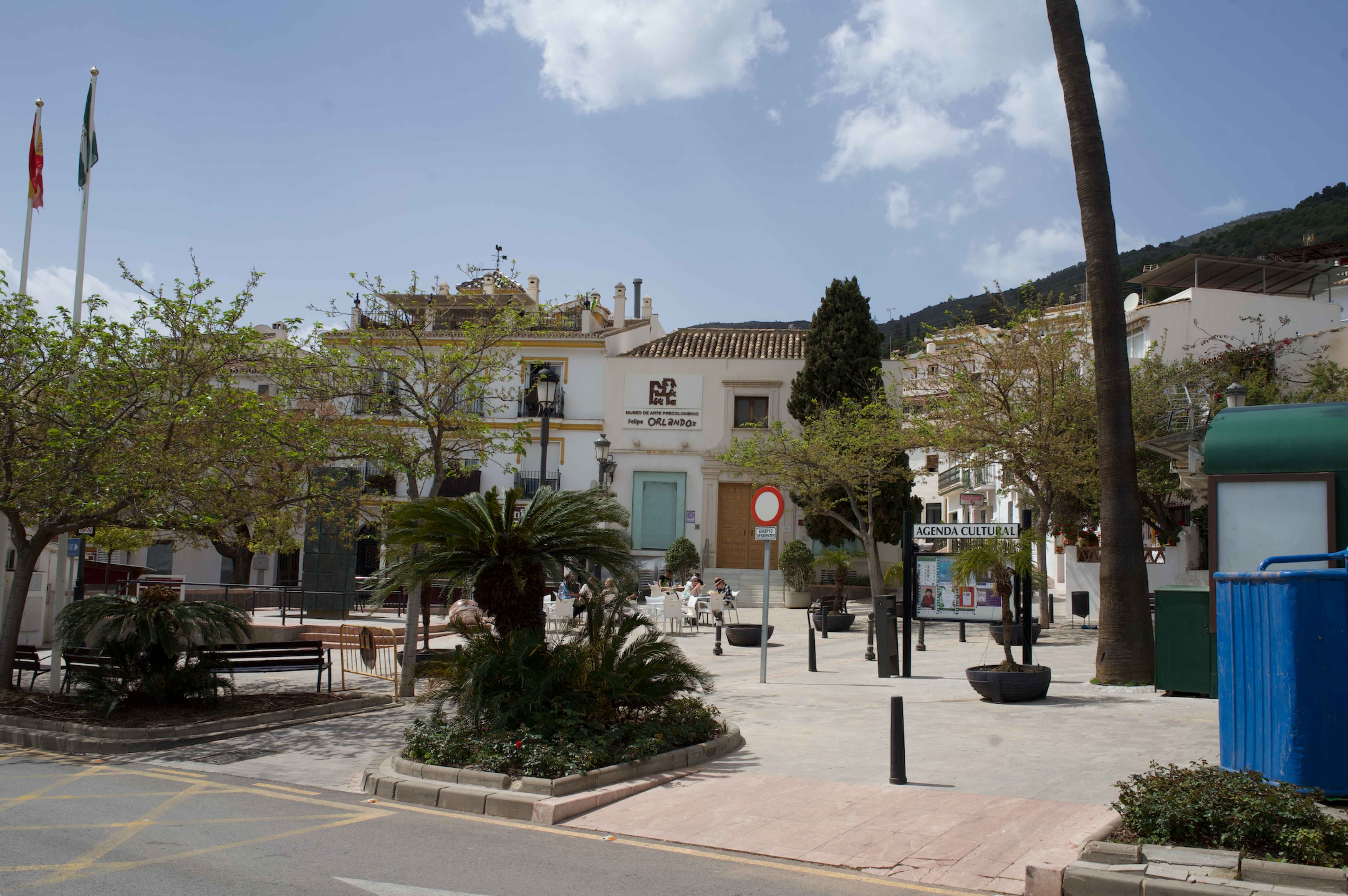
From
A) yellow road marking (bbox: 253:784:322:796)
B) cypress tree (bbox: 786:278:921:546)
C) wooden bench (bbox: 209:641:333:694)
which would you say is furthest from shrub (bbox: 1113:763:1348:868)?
cypress tree (bbox: 786:278:921:546)

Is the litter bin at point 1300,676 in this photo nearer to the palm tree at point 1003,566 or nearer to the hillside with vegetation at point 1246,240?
the palm tree at point 1003,566

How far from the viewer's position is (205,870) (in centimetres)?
609

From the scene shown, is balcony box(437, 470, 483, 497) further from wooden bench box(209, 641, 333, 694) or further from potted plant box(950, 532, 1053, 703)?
potted plant box(950, 532, 1053, 703)

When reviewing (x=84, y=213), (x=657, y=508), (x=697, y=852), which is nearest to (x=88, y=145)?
(x=84, y=213)

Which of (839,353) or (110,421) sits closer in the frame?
(110,421)

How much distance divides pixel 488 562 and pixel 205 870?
419cm

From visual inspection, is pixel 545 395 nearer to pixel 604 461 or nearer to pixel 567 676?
pixel 604 461

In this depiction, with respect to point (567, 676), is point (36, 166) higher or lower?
higher

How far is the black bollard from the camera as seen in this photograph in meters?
8.00

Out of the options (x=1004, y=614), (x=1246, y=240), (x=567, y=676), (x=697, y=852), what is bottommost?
(x=697, y=852)

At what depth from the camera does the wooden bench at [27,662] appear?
44.3 ft

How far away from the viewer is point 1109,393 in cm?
1299

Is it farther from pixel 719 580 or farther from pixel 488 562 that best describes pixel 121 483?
pixel 719 580

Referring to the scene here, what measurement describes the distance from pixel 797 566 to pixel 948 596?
52.3 ft
